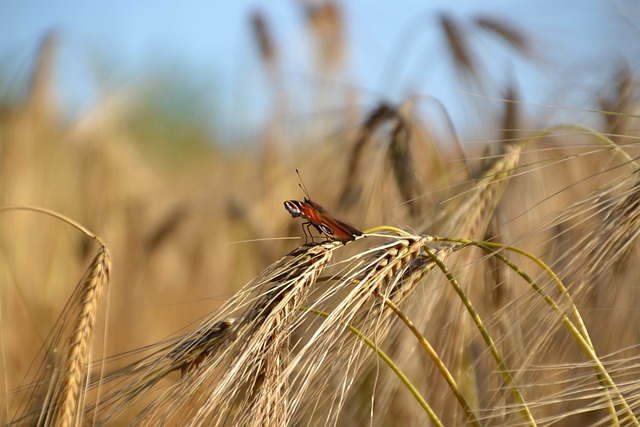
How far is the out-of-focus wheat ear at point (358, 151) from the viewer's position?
201 cm

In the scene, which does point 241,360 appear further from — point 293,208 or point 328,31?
point 328,31

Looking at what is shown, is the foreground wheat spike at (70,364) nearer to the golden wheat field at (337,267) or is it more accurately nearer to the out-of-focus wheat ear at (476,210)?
the golden wheat field at (337,267)

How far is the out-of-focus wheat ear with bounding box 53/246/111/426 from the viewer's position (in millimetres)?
960

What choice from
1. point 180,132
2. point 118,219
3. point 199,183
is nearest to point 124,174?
point 118,219

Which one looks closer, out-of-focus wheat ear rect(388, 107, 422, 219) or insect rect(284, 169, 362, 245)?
insect rect(284, 169, 362, 245)

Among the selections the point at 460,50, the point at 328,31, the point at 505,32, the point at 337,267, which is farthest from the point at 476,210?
the point at 328,31

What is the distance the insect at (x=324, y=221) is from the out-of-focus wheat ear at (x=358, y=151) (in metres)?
1.09

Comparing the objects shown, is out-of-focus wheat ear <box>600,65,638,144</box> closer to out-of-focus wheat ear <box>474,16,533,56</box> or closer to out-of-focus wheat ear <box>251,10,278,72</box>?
out-of-focus wheat ear <box>474,16,533,56</box>

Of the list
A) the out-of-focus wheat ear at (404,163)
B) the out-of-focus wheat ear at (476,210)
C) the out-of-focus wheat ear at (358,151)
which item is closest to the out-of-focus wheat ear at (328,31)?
the out-of-focus wheat ear at (358,151)

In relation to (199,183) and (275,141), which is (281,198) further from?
(199,183)

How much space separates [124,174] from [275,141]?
758mm

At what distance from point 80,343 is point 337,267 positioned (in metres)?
1.11

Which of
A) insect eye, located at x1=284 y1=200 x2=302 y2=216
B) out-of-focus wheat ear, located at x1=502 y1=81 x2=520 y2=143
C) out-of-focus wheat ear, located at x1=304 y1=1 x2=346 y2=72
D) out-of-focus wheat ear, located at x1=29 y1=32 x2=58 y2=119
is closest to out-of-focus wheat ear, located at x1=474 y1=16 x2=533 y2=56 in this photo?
out-of-focus wheat ear, located at x1=502 y1=81 x2=520 y2=143

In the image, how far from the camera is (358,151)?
206 centimetres
